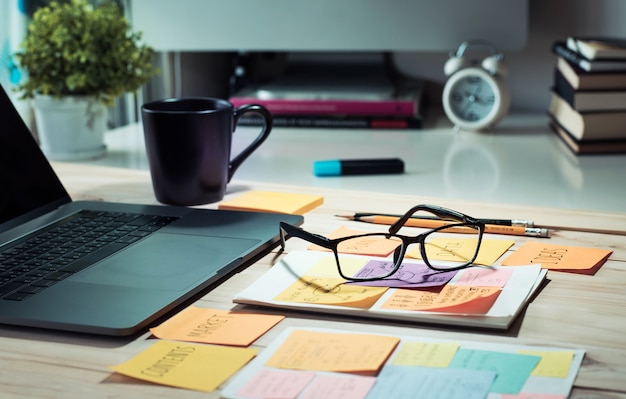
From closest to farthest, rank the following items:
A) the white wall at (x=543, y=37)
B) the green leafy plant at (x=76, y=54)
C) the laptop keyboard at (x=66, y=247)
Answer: the laptop keyboard at (x=66, y=247)
the green leafy plant at (x=76, y=54)
the white wall at (x=543, y=37)

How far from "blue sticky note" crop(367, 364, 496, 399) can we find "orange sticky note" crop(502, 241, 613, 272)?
274mm

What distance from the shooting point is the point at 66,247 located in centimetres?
85

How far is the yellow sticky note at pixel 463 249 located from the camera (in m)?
0.85

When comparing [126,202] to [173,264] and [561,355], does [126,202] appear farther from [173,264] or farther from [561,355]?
[561,355]

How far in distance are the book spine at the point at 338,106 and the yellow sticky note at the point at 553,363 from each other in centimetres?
105

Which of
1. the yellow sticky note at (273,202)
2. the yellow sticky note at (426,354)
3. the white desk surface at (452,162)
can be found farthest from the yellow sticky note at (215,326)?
the white desk surface at (452,162)

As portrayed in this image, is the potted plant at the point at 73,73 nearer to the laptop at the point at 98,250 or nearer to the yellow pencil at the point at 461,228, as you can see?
the laptop at the point at 98,250

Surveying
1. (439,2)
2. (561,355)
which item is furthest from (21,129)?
(439,2)

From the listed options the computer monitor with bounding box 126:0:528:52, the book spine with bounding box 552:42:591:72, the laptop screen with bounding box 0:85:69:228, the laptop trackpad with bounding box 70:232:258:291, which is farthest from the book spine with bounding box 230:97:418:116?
the laptop trackpad with bounding box 70:232:258:291

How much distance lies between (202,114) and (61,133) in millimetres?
456

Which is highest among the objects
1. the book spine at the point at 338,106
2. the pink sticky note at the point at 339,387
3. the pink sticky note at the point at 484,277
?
the book spine at the point at 338,106

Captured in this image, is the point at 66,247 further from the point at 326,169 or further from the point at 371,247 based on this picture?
the point at 326,169

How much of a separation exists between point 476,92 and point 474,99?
1 centimetres

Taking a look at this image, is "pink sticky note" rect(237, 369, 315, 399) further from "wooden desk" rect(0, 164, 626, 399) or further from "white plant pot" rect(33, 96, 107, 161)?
"white plant pot" rect(33, 96, 107, 161)
